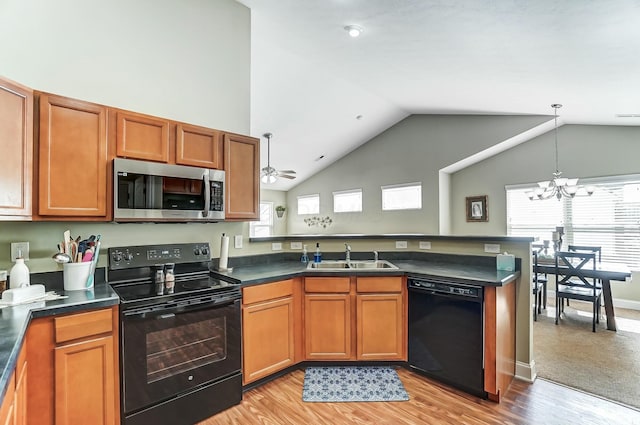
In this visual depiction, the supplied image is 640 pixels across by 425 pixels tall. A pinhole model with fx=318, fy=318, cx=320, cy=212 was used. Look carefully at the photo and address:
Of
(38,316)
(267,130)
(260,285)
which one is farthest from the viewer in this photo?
(267,130)

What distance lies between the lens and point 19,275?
1.87 metres

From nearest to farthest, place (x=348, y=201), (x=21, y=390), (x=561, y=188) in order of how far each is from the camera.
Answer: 1. (x=21, y=390)
2. (x=561, y=188)
3. (x=348, y=201)

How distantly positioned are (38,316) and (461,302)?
2.70m

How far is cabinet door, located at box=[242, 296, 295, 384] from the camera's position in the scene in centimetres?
250

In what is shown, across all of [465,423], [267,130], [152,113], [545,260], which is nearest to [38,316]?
[152,113]

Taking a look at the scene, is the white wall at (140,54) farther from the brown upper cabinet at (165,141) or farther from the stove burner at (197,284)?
the stove burner at (197,284)

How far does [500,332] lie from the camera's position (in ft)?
8.03

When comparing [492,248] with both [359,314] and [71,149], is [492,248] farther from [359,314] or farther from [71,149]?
[71,149]

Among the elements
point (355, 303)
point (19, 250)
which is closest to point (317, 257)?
point (355, 303)

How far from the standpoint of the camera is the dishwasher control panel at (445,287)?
7.96ft

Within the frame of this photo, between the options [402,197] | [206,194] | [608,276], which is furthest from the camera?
[402,197]

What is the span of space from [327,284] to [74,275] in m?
1.83

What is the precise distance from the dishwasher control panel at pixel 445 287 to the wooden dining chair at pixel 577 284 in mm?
2494

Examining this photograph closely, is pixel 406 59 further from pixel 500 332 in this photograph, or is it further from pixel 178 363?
pixel 178 363
